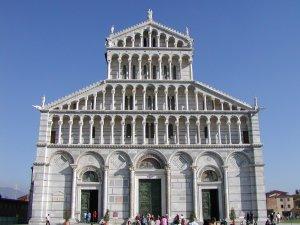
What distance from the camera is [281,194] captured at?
92000 mm

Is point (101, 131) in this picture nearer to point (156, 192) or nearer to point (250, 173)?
point (156, 192)

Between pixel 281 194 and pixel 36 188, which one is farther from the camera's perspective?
pixel 281 194

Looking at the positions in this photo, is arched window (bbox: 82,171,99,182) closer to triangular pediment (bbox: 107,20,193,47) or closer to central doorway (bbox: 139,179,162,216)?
central doorway (bbox: 139,179,162,216)

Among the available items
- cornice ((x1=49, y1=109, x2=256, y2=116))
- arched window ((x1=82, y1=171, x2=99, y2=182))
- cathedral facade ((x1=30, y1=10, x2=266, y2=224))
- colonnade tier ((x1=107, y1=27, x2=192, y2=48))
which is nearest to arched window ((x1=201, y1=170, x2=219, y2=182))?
cathedral facade ((x1=30, y1=10, x2=266, y2=224))

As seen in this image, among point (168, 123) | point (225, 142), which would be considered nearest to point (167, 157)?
point (168, 123)

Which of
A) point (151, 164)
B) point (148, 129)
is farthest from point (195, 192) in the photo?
point (148, 129)

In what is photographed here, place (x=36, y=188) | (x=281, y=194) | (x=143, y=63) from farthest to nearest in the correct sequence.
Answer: (x=281, y=194) → (x=143, y=63) → (x=36, y=188)

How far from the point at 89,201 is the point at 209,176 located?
31.5 ft

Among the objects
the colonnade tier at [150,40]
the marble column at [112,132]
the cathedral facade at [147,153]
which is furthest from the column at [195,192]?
the colonnade tier at [150,40]

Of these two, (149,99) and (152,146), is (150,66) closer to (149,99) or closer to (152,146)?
A: (149,99)

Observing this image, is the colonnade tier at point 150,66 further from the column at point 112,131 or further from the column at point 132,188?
the column at point 132,188

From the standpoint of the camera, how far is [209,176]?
102 feet

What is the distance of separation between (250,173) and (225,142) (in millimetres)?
3099

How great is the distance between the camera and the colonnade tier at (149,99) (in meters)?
32.1
